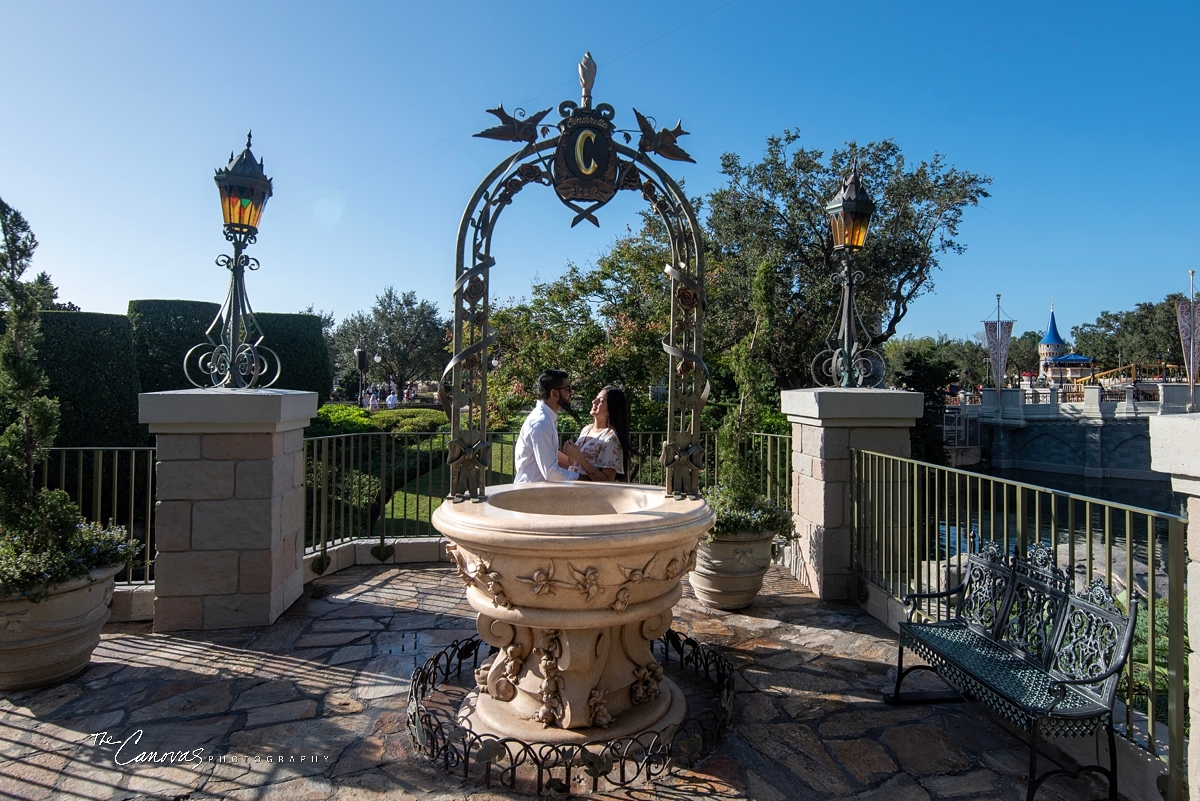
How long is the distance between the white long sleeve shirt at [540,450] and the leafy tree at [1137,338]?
158ft

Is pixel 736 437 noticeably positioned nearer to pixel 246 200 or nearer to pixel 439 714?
pixel 439 714

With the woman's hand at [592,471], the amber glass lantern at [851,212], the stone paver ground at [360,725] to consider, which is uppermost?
the amber glass lantern at [851,212]

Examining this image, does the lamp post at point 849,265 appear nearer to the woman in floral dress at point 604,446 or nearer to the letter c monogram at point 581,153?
the woman in floral dress at point 604,446

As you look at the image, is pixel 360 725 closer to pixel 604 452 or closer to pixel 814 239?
pixel 604 452

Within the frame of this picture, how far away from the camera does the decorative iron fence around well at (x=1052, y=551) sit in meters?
2.54

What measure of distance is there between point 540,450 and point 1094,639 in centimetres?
304

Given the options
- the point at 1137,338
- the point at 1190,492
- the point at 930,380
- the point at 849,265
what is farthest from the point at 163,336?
the point at 1137,338

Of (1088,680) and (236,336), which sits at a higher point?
(236,336)

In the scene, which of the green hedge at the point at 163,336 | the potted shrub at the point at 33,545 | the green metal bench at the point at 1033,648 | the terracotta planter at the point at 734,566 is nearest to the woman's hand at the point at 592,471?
the terracotta planter at the point at 734,566

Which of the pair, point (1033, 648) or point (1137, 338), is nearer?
point (1033, 648)

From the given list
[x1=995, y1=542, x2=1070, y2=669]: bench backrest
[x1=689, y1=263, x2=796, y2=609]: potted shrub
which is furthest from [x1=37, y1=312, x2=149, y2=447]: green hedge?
[x1=995, y1=542, x2=1070, y2=669]: bench backrest

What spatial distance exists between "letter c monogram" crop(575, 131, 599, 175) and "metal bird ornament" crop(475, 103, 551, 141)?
24 centimetres

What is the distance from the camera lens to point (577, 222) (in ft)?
11.6

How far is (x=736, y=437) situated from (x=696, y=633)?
171 cm
